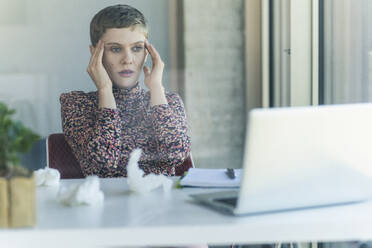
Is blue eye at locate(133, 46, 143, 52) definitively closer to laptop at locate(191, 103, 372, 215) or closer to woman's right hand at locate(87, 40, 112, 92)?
woman's right hand at locate(87, 40, 112, 92)

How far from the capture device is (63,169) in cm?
265

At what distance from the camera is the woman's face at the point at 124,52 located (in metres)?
2.93

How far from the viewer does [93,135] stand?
245 centimetres

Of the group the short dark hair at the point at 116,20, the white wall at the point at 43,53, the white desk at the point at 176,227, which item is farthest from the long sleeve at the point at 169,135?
the white wall at the point at 43,53

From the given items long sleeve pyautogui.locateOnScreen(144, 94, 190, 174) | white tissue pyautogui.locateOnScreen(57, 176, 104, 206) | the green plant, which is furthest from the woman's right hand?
the green plant

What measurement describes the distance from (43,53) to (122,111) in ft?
3.62

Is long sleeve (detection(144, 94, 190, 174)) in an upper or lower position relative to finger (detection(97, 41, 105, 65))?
lower

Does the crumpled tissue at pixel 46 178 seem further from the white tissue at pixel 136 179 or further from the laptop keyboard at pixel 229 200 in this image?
the laptop keyboard at pixel 229 200

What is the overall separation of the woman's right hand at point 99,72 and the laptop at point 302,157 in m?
1.30

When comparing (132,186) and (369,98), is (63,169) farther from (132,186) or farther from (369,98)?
(369,98)

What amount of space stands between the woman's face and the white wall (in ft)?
2.21

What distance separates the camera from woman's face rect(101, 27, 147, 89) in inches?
115

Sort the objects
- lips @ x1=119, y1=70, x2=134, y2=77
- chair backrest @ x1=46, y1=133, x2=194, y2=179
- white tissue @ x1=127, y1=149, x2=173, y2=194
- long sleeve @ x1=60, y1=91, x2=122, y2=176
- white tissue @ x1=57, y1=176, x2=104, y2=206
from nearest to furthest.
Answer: white tissue @ x1=57, y1=176, x2=104, y2=206
white tissue @ x1=127, y1=149, x2=173, y2=194
long sleeve @ x1=60, y1=91, x2=122, y2=176
chair backrest @ x1=46, y1=133, x2=194, y2=179
lips @ x1=119, y1=70, x2=134, y2=77

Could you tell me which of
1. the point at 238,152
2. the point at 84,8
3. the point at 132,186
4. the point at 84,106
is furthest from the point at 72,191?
the point at 238,152
